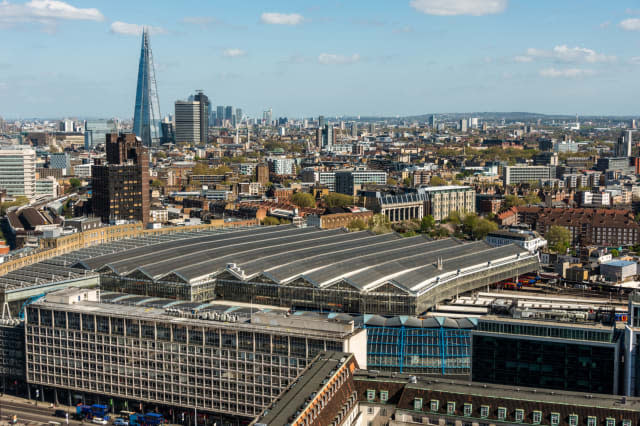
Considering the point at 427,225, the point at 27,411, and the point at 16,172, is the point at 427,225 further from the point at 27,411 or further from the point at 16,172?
the point at 16,172

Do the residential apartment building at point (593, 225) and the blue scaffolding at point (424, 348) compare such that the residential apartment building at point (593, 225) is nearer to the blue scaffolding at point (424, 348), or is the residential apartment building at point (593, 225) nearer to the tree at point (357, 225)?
the tree at point (357, 225)

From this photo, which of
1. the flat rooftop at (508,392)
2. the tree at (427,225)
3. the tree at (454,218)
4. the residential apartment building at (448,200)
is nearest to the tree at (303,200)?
the residential apartment building at (448,200)

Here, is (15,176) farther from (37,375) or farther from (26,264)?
(37,375)

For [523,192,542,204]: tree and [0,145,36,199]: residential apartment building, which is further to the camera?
[0,145,36,199]: residential apartment building

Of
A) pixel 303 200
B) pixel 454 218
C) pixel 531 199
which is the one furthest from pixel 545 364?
pixel 531 199

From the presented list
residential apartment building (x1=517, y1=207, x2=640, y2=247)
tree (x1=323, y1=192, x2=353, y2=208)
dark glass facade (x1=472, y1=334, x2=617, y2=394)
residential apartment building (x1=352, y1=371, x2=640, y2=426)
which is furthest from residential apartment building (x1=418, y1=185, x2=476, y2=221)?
residential apartment building (x1=352, y1=371, x2=640, y2=426)

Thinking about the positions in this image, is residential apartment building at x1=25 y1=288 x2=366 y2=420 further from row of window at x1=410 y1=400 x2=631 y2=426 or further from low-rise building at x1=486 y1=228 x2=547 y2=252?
low-rise building at x1=486 y1=228 x2=547 y2=252
